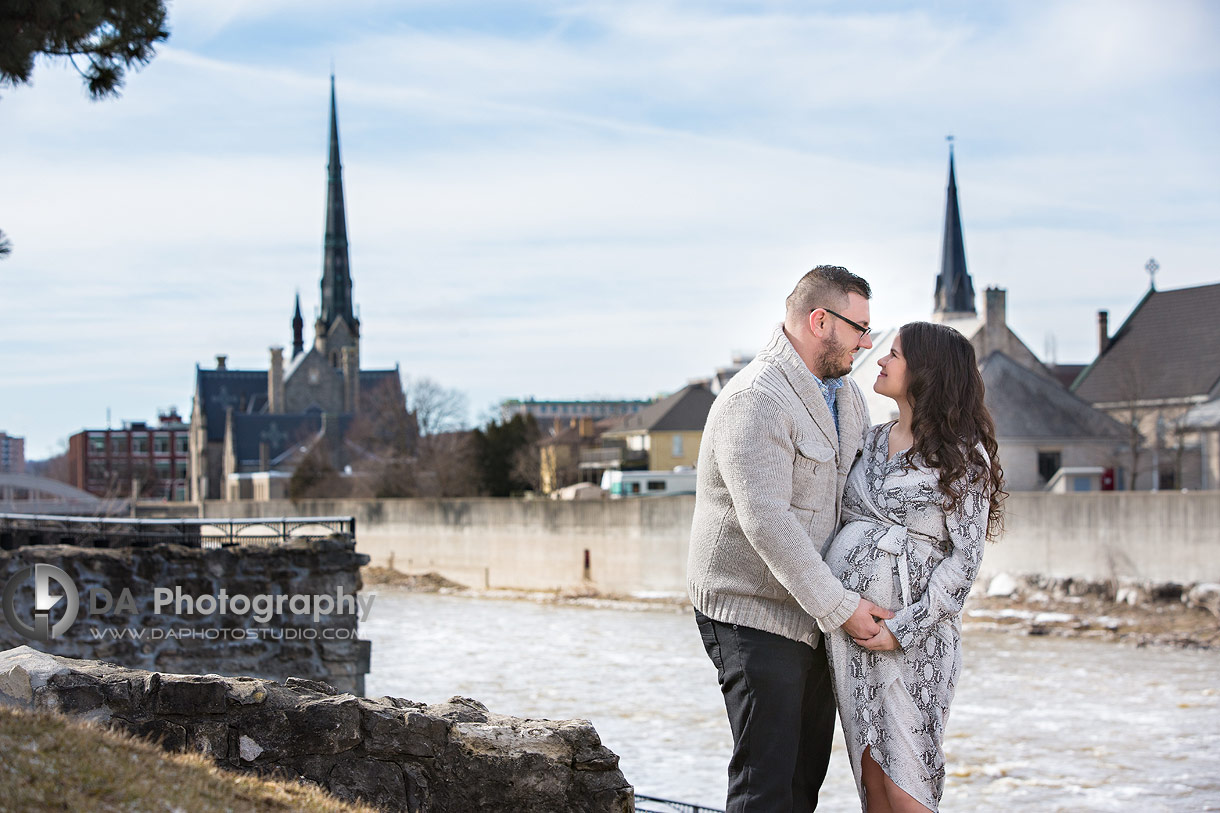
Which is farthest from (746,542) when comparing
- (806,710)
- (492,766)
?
(492,766)

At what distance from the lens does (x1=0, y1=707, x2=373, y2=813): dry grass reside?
9.28ft

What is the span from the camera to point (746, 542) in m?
3.78

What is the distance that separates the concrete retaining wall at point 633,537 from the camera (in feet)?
84.8

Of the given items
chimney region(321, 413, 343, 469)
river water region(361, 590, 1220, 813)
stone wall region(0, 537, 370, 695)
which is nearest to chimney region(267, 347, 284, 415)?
chimney region(321, 413, 343, 469)

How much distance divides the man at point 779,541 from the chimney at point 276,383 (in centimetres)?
8707

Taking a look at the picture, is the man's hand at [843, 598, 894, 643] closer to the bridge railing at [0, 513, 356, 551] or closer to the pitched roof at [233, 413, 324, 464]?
the bridge railing at [0, 513, 356, 551]

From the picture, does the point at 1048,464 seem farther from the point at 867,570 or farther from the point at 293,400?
the point at 293,400

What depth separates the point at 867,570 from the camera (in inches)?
147

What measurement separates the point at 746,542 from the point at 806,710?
638 millimetres

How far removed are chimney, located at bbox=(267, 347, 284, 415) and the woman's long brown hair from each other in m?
87.2

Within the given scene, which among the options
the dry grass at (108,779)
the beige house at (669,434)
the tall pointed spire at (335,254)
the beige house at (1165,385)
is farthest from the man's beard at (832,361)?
the tall pointed spire at (335,254)

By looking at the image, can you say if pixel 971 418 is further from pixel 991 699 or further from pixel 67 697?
pixel 991 699

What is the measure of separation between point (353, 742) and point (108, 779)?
116cm

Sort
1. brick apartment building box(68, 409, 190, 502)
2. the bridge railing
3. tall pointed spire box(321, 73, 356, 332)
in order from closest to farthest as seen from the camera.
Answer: the bridge railing, tall pointed spire box(321, 73, 356, 332), brick apartment building box(68, 409, 190, 502)
